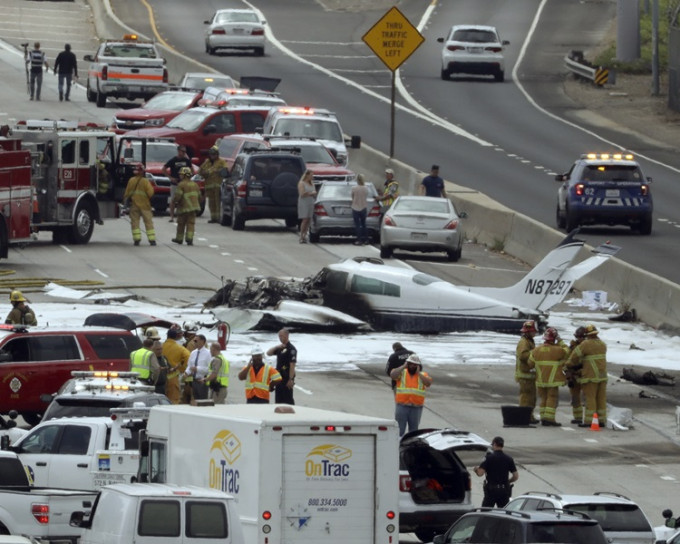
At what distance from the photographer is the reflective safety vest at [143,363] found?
Result: 2453cm

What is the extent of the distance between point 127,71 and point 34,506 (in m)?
43.2

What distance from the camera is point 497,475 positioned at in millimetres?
20047

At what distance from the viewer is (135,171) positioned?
40.9 metres

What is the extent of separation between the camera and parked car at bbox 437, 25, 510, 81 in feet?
220

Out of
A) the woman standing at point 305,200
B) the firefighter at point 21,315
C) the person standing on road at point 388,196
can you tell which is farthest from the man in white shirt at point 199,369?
the person standing on road at point 388,196

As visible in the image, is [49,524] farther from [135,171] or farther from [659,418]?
[135,171]

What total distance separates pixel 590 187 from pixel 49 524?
2628cm

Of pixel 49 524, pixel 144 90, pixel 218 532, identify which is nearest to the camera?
pixel 218 532

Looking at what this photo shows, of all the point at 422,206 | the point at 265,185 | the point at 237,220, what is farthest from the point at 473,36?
the point at 422,206

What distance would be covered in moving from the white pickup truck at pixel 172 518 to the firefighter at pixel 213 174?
27516 millimetres

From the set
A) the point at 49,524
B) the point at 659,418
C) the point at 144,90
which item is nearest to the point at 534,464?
the point at 659,418

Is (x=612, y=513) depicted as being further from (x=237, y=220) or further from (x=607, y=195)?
(x=237, y=220)

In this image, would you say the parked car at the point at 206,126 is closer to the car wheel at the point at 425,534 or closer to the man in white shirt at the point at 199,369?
the man in white shirt at the point at 199,369

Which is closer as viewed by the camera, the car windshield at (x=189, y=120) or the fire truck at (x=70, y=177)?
the fire truck at (x=70, y=177)
